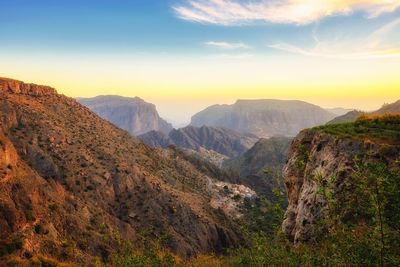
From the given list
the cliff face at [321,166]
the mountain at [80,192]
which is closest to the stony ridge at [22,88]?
the mountain at [80,192]

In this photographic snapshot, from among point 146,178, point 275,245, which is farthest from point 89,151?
point 275,245

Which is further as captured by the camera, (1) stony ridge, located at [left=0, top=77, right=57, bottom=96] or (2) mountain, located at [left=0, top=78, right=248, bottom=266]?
(1) stony ridge, located at [left=0, top=77, right=57, bottom=96]

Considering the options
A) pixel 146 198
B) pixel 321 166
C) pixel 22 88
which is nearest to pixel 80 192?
pixel 146 198

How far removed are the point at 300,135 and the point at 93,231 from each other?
4440cm

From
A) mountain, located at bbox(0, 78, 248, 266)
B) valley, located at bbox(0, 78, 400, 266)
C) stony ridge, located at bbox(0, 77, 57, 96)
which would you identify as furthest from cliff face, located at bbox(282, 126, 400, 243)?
stony ridge, located at bbox(0, 77, 57, 96)

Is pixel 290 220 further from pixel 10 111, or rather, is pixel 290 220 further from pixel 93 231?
pixel 10 111

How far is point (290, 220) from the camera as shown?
39594mm

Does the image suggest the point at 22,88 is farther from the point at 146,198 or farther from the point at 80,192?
the point at 146,198

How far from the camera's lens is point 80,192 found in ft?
274

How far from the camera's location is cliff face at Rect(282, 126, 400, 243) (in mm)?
30825

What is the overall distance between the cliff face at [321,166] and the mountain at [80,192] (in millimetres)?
21477

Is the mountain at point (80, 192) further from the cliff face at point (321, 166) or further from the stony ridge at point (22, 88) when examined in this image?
the cliff face at point (321, 166)

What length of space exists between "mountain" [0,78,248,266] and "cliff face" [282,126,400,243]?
21.5 meters

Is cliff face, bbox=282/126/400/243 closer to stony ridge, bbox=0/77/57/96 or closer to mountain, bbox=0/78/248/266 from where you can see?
mountain, bbox=0/78/248/266
